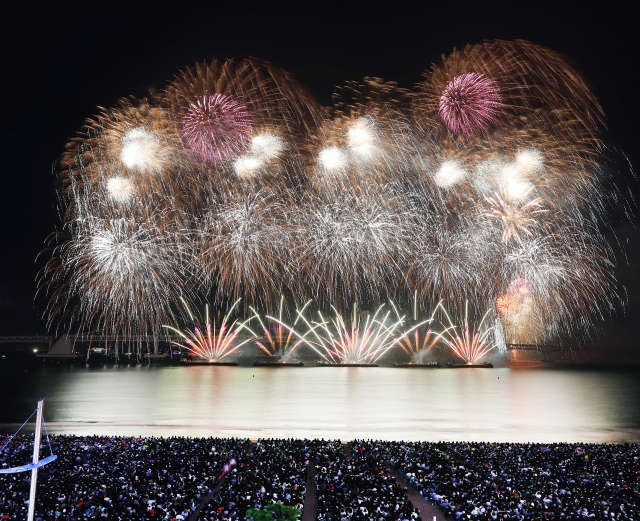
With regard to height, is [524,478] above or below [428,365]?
below

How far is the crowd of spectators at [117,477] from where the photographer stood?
14.0 m

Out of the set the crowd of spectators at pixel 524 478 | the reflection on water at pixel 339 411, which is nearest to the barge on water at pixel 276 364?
the reflection on water at pixel 339 411

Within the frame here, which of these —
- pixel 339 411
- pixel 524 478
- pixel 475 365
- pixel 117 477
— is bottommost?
pixel 339 411

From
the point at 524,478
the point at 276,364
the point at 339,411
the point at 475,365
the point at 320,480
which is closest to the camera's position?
the point at 320,480

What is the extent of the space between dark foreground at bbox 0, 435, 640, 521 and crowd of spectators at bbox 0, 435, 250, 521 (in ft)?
0.12

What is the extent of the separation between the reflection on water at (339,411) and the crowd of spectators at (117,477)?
841cm

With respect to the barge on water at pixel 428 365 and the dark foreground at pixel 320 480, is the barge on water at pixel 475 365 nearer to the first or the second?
the barge on water at pixel 428 365

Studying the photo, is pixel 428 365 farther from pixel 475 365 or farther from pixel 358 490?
pixel 358 490

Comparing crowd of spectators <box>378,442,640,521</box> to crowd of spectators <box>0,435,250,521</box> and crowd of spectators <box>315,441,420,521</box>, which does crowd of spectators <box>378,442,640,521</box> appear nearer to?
crowd of spectators <box>315,441,420,521</box>

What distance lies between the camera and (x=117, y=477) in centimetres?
1656

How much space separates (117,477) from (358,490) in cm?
732

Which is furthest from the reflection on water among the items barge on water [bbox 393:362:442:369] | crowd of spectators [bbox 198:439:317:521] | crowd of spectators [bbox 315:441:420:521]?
barge on water [bbox 393:362:442:369]

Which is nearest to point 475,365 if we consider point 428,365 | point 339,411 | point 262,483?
point 428,365

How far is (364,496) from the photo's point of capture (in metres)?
14.9
